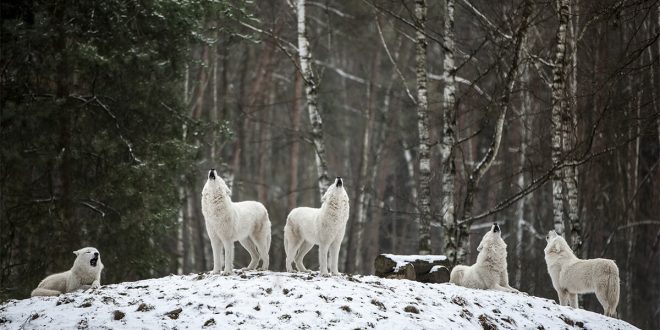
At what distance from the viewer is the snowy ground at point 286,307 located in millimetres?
8906

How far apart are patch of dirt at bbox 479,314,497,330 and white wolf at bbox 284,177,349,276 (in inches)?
88.7

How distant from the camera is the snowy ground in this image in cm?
891

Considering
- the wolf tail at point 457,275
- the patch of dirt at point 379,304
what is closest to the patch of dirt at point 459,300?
the patch of dirt at point 379,304

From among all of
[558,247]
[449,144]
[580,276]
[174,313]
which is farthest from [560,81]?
[174,313]

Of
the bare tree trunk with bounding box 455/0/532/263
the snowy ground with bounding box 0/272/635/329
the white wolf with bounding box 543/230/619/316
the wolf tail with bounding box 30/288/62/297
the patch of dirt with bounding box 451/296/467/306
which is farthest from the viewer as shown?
the bare tree trunk with bounding box 455/0/532/263

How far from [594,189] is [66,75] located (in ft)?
52.8

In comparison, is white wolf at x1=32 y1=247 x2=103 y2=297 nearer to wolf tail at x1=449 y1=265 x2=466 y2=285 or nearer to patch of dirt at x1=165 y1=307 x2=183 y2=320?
patch of dirt at x1=165 y1=307 x2=183 y2=320

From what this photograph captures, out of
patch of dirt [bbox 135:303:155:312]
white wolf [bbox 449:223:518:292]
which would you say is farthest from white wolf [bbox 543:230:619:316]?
patch of dirt [bbox 135:303:155:312]

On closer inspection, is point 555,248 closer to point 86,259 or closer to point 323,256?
point 323,256

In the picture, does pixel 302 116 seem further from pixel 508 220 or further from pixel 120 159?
pixel 120 159

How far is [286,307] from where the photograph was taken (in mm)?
9195

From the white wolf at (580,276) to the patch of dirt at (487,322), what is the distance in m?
2.62

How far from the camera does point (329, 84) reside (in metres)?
38.0

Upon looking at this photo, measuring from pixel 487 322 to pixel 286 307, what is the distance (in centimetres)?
281
